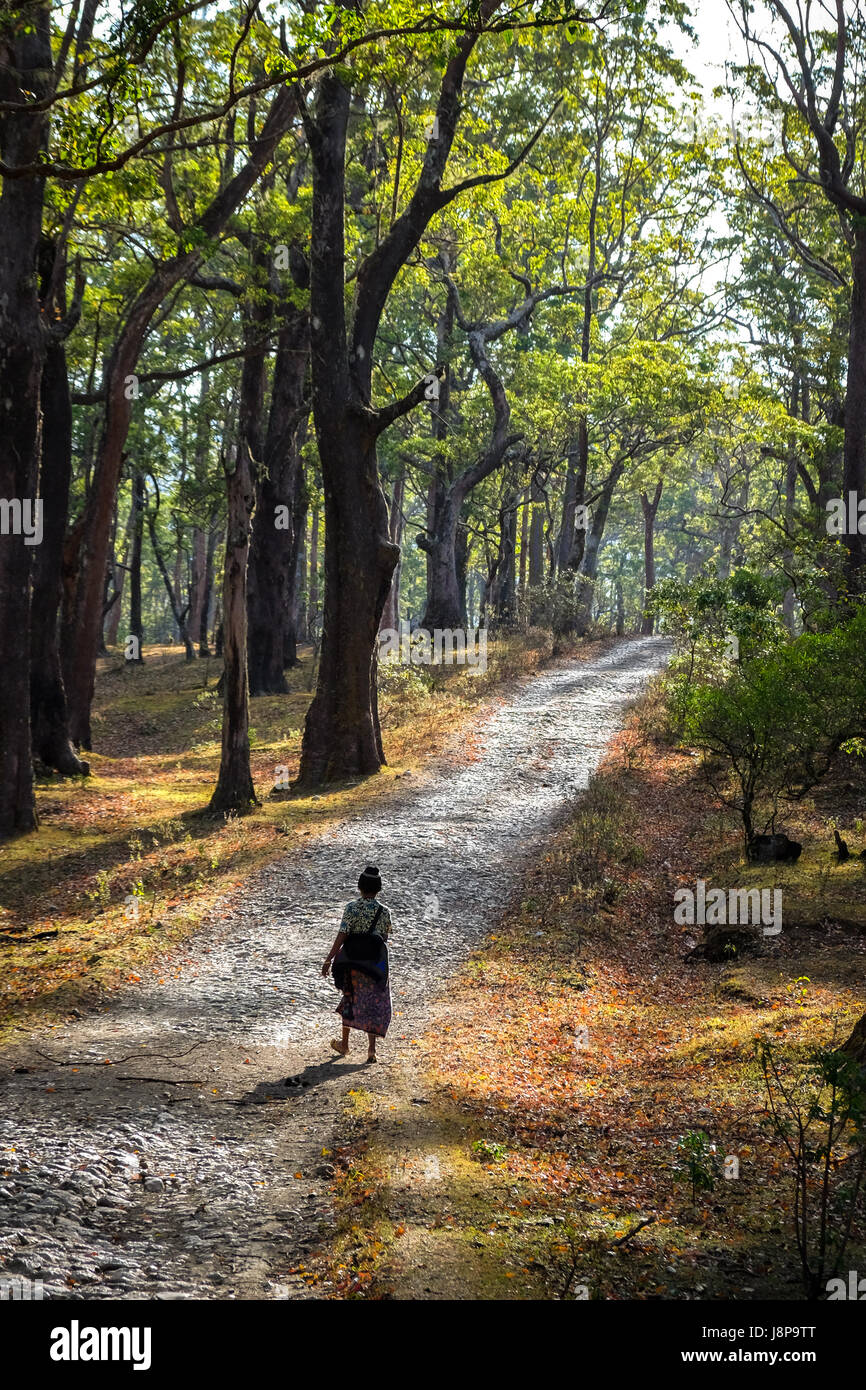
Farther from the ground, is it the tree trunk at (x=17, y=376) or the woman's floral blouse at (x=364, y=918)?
the tree trunk at (x=17, y=376)

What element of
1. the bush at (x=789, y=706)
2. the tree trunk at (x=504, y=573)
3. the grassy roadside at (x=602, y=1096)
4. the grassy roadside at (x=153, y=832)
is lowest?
the grassy roadside at (x=602, y=1096)

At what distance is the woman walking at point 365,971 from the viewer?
782 centimetres

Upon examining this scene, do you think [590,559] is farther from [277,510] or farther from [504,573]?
[277,510]

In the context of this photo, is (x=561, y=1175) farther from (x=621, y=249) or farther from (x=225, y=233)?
(x=621, y=249)

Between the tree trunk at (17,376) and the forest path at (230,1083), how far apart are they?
4.02 metres

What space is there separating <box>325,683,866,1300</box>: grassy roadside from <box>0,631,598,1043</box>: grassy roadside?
334 centimetres

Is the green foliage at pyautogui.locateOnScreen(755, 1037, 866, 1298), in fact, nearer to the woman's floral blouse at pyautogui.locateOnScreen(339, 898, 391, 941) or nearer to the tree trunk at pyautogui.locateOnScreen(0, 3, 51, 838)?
the woman's floral blouse at pyautogui.locateOnScreen(339, 898, 391, 941)

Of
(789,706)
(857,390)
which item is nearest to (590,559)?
(857,390)

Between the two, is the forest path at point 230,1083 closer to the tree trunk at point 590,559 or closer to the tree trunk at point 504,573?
the tree trunk at point 590,559

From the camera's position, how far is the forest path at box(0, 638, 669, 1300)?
488 cm

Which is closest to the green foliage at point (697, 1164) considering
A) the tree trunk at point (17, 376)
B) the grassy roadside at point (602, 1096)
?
the grassy roadside at point (602, 1096)

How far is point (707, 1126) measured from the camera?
6.74 meters

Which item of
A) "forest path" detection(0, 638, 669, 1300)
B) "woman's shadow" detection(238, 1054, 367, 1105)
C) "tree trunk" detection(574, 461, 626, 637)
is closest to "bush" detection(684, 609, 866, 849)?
"forest path" detection(0, 638, 669, 1300)
